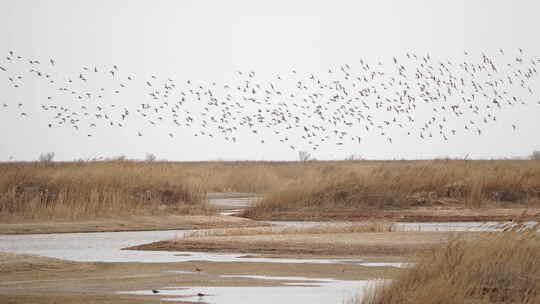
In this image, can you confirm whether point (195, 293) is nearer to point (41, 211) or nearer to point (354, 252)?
point (354, 252)

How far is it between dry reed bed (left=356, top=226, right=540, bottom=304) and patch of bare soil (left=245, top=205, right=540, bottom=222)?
19.5 meters

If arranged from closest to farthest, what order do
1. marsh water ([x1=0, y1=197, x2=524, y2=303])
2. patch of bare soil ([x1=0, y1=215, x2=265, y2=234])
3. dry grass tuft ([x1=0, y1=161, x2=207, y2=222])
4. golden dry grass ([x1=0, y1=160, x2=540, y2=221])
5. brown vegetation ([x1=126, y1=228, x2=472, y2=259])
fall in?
marsh water ([x1=0, y1=197, x2=524, y2=303]), brown vegetation ([x1=126, y1=228, x2=472, y2=259]), patch of bare soil ([x1=0, y1=215, x2=265, y2=234]), dry grass tuft ([x1=0, y1=161, x2=207, y2=222]), golden dry grass ([x1=0, y1=160, x2=540, y2=221])

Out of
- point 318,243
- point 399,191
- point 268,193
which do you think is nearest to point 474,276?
point 318,243

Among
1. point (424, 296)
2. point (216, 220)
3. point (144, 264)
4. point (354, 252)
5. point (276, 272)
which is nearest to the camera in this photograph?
point (424, 296)

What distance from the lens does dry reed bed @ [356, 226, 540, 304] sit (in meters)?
13.6

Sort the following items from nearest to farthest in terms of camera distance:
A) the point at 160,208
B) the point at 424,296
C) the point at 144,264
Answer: the point at 424,296 < the point at 144,264 < the point at 160,208

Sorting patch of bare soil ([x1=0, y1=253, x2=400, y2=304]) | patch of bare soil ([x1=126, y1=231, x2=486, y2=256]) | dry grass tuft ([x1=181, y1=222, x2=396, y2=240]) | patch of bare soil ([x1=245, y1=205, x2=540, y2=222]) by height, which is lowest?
patch of bare soil ([x1=0, y1=253, x2=400, y2=304])

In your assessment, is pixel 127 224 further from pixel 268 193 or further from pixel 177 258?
pixel 177 258

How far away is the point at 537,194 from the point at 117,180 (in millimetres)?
15948

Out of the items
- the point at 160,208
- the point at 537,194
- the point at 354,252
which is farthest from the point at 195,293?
the point at 537,194

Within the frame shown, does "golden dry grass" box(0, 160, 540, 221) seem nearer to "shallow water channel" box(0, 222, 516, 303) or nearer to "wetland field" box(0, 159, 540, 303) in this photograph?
"wetland field" box(0, 159, 540, 303)

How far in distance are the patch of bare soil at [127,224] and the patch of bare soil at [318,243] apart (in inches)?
264

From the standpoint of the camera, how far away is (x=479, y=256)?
1478 cm

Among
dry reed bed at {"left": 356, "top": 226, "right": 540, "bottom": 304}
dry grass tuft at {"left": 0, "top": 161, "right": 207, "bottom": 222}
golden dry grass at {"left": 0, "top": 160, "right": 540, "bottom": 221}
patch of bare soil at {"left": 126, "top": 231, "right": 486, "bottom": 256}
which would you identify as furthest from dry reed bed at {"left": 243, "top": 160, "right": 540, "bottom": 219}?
dry reed bed at {"left": 356, "top": 226, "right": 540, "bottom": 304}
